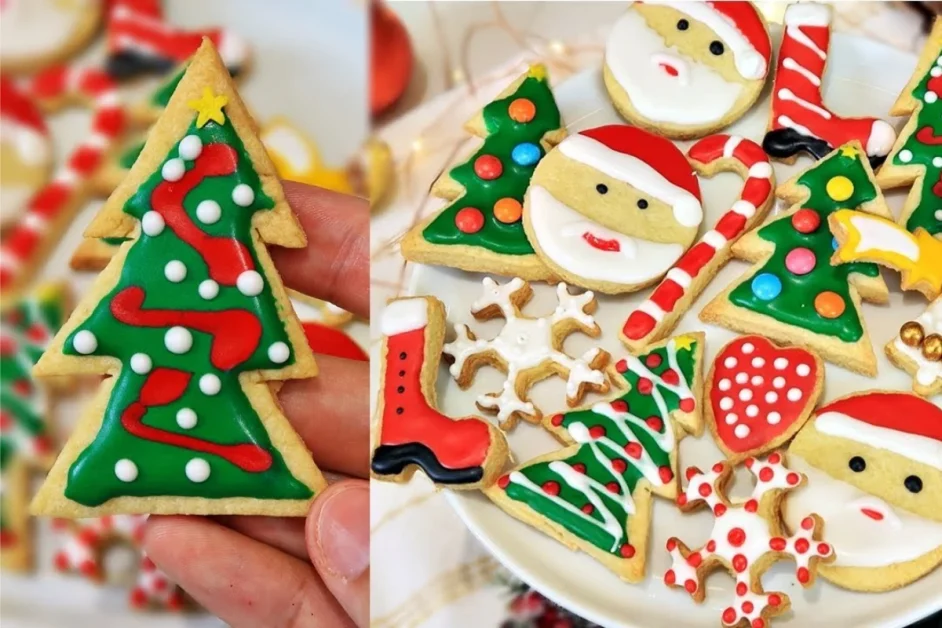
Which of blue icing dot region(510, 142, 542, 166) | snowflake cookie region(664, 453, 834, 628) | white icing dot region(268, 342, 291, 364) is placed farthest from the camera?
blue icing dot region(510, 142, 542, 166)

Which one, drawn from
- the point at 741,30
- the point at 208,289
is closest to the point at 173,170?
the point at 208,289

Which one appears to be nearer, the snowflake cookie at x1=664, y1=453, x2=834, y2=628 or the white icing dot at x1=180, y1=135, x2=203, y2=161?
the snowflake cookie at x1=664, y1=453, x2=834, y2=628

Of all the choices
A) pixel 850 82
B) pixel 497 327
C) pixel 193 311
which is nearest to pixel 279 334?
pixel 193 311

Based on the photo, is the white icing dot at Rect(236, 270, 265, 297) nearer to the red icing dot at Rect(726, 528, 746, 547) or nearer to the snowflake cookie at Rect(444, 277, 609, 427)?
the snowflake cookie at Rect(444, 277, 609, 427)

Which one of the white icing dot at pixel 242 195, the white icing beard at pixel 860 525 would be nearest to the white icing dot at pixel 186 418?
the white icing dot at pixel 242 195

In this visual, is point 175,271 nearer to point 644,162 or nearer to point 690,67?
point 644,162

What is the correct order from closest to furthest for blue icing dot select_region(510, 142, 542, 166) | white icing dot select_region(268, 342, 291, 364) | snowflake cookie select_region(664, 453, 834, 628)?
1. snowflake cookie select_region(664, 453, 834, 628)
2. white icing dot select_region(268, 342, 291, 364)
3. blue icing dot select_region(510, 142, 542, 166)

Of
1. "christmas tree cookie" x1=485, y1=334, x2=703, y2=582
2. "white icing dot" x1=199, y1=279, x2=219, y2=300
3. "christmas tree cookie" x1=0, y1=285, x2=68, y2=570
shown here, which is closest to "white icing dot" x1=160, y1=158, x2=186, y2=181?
"white icing dot" x1=199, y1=279, x2=219, y2=300
